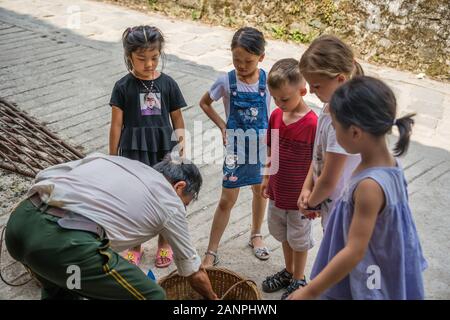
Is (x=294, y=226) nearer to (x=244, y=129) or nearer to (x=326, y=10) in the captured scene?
A: (x=244, y=129)

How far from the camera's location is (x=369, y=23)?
23.0ft

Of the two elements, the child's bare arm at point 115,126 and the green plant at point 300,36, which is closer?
the child's bare arm at point 115,126

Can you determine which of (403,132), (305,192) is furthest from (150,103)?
(403,132)

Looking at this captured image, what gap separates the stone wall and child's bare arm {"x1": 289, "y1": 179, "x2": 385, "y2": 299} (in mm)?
5181

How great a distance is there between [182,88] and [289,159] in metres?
3.15

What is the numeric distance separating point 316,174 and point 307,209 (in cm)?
17

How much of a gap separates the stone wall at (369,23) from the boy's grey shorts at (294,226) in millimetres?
4360

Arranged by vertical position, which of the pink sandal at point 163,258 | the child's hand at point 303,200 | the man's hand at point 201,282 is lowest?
the pink sandal at point 163,258

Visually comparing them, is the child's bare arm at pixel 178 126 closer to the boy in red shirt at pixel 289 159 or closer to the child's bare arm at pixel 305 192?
the boy in red shirt at pixel 289 159

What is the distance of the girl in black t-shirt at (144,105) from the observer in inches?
121

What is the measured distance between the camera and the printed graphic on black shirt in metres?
3.15

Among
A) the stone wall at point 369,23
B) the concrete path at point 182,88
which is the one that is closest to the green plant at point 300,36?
the stone wall at point 369,23

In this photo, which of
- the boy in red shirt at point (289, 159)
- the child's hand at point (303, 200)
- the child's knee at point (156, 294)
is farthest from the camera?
the boy in red shirt at point (289, 159)
